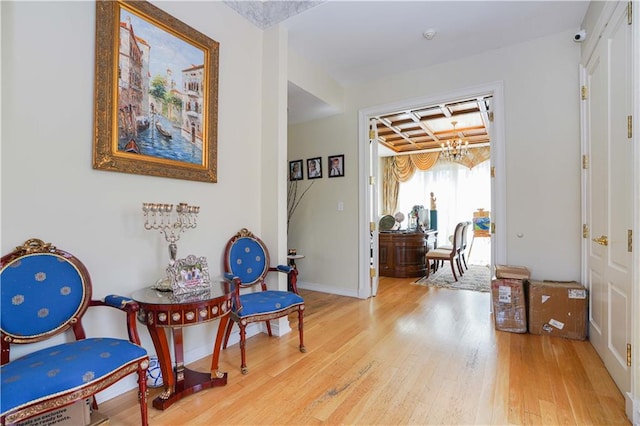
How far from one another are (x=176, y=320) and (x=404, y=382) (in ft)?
4.72

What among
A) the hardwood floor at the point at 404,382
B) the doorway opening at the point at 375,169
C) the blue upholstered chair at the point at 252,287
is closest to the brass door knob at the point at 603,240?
the hardwood floor at the point at 404,382

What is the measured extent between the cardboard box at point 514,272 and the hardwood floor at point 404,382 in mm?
515

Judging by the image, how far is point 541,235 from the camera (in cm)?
308

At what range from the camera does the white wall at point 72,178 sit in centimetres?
152

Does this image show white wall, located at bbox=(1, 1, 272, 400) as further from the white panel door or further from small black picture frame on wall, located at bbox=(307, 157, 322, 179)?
the white panel door

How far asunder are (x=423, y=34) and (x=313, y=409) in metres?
3.28

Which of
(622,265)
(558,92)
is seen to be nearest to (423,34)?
(558,92)

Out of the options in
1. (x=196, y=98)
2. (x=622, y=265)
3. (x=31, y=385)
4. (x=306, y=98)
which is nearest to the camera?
(x=31, y=385)

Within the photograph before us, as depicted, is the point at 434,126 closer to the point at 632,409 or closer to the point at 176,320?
the point at 632,409

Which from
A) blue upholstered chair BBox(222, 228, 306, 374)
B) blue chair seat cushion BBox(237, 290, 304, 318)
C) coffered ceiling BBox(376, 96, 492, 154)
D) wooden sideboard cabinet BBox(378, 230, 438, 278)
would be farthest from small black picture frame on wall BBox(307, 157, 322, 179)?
blue chair seat cushion BBox(237, 290, 304, 318)

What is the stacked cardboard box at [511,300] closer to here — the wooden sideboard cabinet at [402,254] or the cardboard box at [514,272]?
the cardboard box at [514,272]

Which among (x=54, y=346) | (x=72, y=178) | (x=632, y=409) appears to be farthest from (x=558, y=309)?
(x=72, y=178)

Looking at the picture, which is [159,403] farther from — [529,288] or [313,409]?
[529,288]

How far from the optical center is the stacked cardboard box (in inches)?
113
